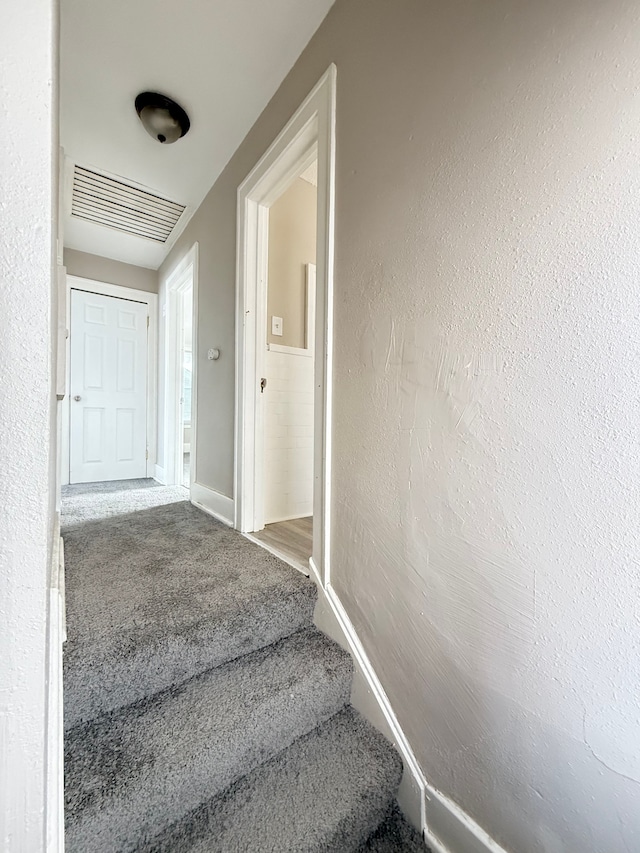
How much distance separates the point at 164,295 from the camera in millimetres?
3494

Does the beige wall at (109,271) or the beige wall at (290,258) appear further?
the beige wall at (109,271)

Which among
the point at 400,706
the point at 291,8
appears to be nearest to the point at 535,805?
the point at 400,706

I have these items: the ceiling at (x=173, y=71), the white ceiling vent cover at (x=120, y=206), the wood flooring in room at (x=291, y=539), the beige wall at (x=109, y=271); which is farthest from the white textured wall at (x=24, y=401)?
the beige wall at (x=109, y=271)

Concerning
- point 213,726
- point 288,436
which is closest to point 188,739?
point 213,726

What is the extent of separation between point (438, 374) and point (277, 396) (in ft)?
4.62

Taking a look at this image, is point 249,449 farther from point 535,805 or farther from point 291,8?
point 291,8

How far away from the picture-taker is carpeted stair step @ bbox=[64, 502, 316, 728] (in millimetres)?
920

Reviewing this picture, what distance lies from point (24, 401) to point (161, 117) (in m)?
2.07

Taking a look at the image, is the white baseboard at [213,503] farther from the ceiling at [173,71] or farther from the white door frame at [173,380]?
the ceiling at [173,71]

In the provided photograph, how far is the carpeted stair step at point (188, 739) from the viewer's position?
731mm

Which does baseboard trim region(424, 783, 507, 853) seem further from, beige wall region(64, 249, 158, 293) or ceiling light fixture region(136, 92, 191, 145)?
beige wall region(64, 249, 158, 293)

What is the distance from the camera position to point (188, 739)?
86 centimetres

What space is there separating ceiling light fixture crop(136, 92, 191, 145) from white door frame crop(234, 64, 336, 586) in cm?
41

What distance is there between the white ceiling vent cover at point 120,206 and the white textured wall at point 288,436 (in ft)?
5.27
